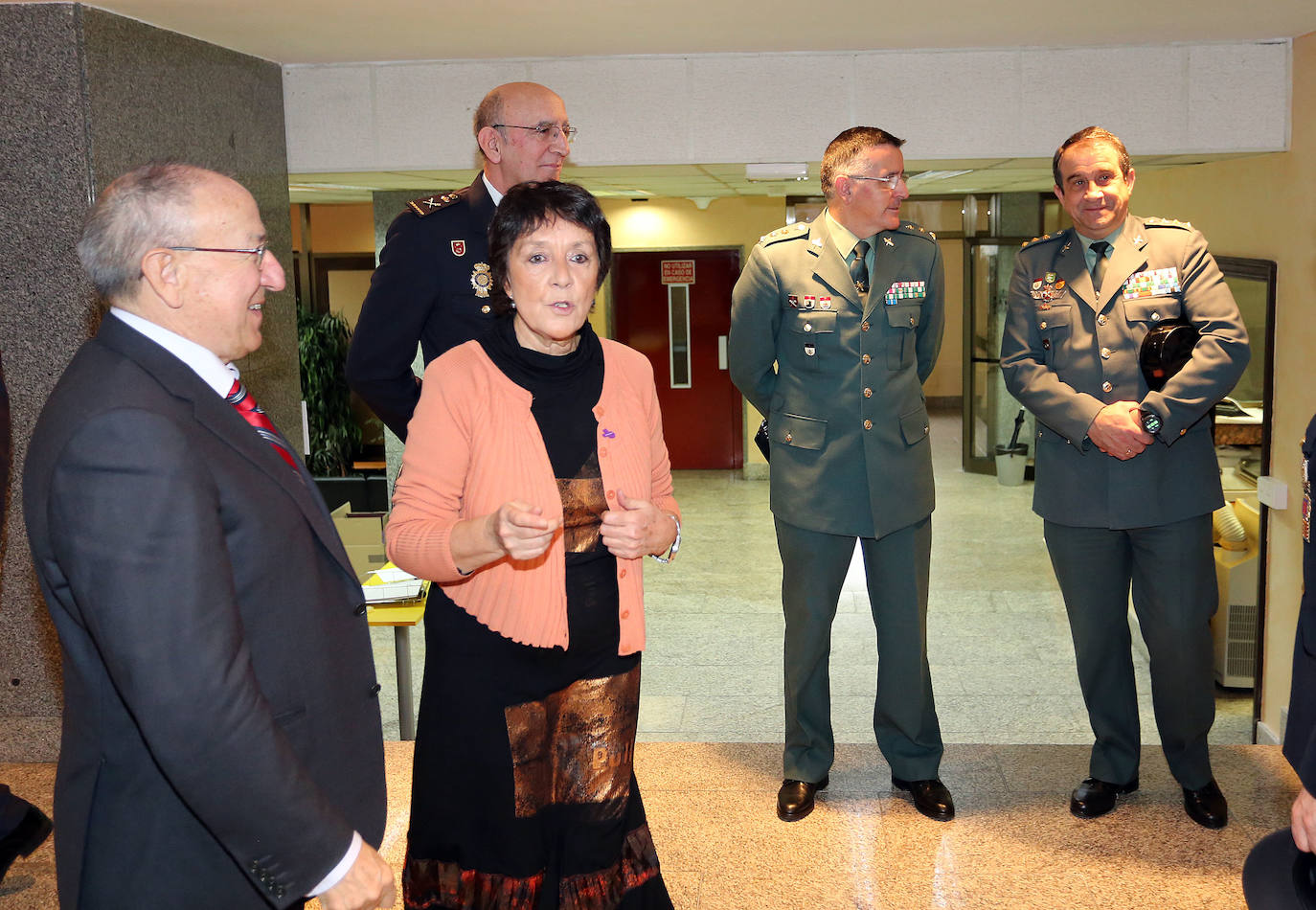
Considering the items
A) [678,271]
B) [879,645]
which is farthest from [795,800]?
[678,271]

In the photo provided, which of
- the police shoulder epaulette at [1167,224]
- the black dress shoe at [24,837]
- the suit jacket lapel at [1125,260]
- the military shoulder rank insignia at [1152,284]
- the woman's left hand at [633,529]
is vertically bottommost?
the black dress shoe at [24,837]

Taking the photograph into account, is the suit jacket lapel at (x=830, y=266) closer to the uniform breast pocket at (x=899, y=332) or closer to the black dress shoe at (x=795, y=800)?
the uniform breast pocket at (x=899, y=332)

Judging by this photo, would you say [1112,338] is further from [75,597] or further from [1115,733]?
[75,597]

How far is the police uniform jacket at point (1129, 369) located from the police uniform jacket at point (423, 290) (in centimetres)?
151

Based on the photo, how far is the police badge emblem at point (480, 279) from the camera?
249cm

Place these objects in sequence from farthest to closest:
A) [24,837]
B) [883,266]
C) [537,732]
Answer: [883,266], [24,837], [537,732]

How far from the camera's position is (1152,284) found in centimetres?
287

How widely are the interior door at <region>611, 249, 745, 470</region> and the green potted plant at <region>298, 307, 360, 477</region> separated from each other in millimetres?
2911

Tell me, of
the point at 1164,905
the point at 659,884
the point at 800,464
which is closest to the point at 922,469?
the point at 800,464

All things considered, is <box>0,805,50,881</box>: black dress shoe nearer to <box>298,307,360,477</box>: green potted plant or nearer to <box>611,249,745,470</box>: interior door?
<box>298,307,360,477</box>: green potted plant

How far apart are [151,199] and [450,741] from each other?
105cm

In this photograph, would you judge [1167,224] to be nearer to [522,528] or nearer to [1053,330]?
[1053,330]

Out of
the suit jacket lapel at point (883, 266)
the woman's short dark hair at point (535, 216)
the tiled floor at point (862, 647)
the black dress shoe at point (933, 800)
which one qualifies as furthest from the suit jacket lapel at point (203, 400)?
the tiled floor at point (862, 647)

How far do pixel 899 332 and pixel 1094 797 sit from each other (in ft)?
4.44
